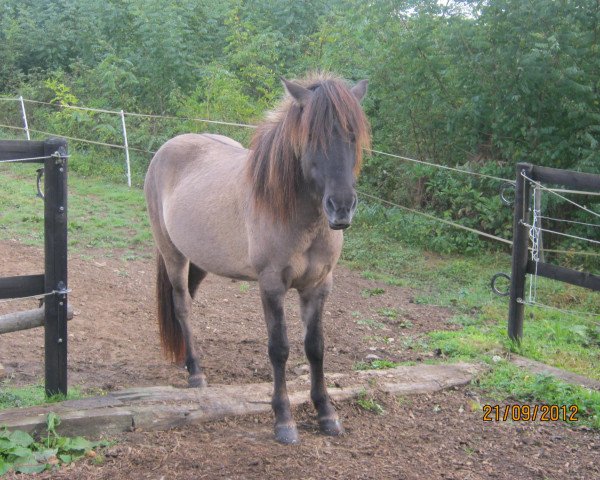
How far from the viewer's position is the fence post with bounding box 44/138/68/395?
3.94 meters

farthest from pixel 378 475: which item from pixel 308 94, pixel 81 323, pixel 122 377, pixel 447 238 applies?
pixel 447 238

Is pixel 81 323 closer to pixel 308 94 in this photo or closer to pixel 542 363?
pixel 308 94

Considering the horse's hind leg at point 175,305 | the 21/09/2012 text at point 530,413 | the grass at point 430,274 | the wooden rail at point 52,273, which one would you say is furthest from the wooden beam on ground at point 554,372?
the wooden rail at point 52,273

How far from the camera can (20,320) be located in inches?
155

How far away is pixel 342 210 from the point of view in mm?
3326

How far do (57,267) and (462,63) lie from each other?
20.6ft

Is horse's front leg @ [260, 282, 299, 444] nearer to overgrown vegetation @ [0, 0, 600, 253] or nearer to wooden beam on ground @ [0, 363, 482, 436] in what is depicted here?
wooden beam on ground @ [0, 363, 482, 436]

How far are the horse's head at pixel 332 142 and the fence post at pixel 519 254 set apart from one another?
2278mm

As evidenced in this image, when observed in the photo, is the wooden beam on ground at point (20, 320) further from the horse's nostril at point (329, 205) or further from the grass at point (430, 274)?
the grass at point (430, 274)

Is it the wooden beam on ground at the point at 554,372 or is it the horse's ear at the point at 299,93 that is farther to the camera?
the wooden beam on ground at the point at 554,372

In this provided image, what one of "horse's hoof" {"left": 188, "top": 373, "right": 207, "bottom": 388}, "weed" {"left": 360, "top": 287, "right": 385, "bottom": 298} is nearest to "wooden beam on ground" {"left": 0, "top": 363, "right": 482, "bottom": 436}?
"horse's hoof" {"left": 188, "top": 373, "right": 207, "bottom": 388}

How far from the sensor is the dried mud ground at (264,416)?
3.38 metres

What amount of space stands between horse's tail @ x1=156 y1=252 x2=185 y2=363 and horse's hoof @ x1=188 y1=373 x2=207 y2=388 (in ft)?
1.40

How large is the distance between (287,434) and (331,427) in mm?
288
